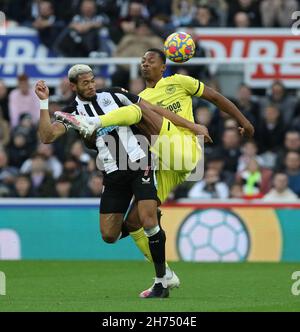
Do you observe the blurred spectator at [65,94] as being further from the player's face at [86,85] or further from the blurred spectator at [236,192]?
the player's face at [86,85]

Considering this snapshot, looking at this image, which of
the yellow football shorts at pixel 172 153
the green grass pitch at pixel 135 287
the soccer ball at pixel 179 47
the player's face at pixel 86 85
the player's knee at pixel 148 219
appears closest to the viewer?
the green grass pitch at pixel 135 287

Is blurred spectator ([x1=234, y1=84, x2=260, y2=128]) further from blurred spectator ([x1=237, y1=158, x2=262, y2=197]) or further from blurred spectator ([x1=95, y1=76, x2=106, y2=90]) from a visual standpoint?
blurred spectator ([x1=95, y1=76, x2=106, y2=90])

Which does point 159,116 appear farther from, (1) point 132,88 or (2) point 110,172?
(1) point 132,88

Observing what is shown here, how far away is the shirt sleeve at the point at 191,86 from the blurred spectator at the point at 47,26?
26.2 feet

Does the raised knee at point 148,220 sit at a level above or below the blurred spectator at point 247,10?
below

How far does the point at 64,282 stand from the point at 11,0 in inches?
359

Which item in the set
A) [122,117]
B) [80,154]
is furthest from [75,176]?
[122,117]

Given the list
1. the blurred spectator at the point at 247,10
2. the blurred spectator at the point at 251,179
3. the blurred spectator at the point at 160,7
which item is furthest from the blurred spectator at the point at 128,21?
the blurred spectator at the point at 251,179

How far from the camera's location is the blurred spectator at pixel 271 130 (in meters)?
17.8

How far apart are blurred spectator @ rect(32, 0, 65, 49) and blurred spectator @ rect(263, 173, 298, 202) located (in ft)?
16.7

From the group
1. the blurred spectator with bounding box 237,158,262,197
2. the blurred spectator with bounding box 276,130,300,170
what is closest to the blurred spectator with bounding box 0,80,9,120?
the blurred spectator with bounding box 237,158,262,197

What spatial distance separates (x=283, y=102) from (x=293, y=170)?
5.04 ft

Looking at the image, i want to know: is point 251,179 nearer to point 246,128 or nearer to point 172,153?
point 246,128

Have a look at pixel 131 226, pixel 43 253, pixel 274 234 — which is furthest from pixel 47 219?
pixel 131 226
